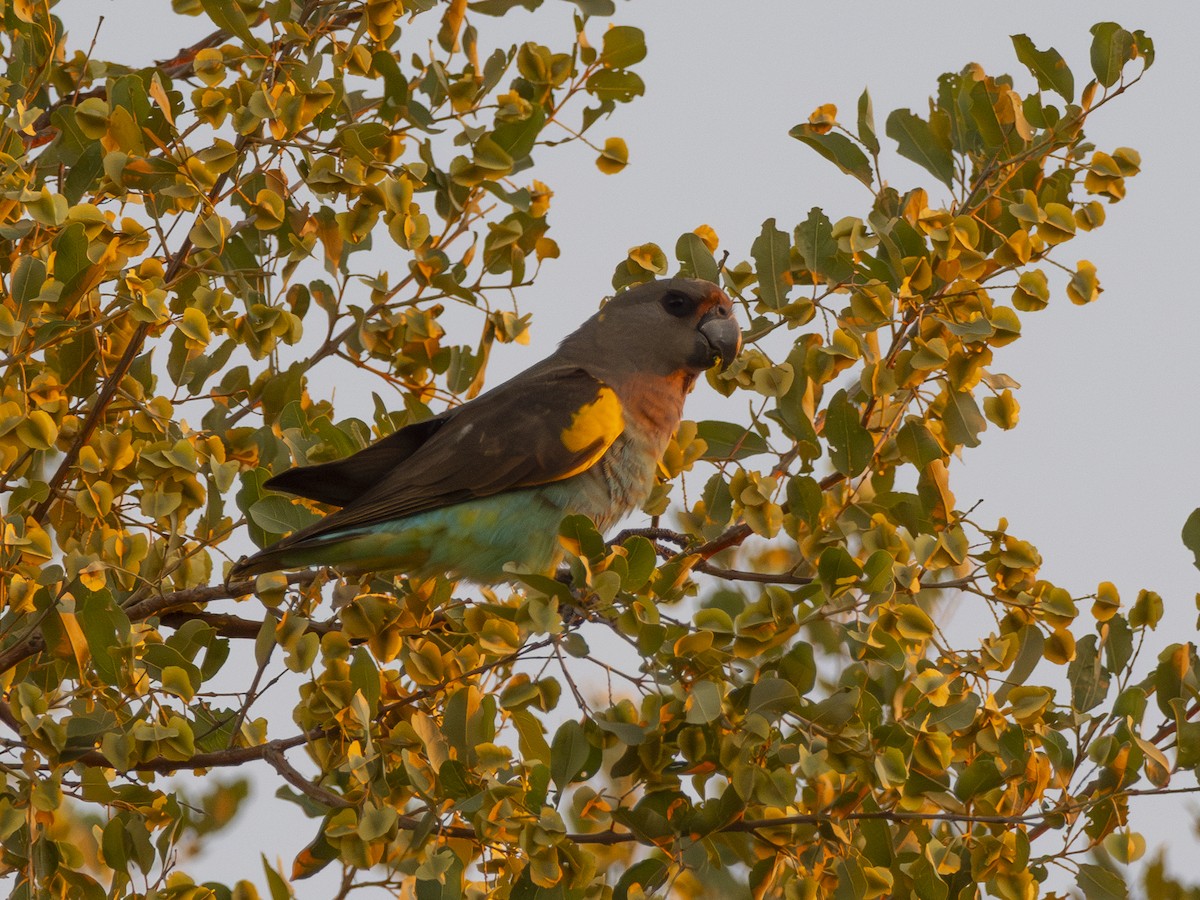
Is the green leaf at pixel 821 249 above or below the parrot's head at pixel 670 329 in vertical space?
below

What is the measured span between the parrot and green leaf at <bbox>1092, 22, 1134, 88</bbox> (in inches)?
43.9

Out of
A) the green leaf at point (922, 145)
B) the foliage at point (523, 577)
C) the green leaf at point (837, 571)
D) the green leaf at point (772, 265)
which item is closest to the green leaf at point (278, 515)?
the foliage at point (523, 577)

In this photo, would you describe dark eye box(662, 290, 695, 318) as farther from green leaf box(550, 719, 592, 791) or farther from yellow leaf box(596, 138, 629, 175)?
green leaf box(550, 719, 592, 791)

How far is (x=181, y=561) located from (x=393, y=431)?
2.98ft

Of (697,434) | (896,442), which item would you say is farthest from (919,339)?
(697,434)

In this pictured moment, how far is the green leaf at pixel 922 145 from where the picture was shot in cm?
321

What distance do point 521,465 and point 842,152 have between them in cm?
131

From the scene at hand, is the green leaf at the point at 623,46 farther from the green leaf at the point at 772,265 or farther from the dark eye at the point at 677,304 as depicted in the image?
the dark eye at the point at 677,304

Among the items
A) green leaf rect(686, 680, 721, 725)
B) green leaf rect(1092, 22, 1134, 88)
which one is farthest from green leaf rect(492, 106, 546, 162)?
green leaf rect(686, 680, 721, 725)

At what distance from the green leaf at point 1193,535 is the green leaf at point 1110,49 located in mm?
995

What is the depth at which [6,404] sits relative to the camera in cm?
269

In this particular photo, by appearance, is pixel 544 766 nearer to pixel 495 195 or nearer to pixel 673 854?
pixel 673 854

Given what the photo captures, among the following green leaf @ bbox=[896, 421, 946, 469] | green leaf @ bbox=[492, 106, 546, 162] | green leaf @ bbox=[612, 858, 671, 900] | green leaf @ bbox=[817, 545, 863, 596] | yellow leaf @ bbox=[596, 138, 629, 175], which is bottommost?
green leaf @ bbox=[612, 858, 671, 900]

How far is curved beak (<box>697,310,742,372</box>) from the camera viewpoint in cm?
429
